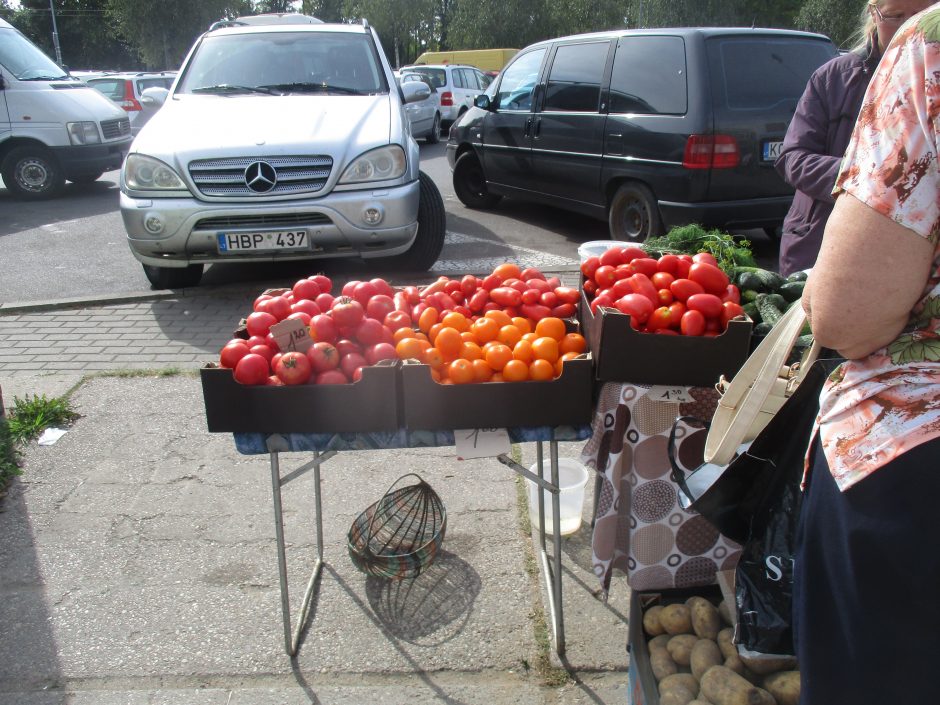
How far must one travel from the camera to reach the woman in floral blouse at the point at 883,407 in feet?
3.96

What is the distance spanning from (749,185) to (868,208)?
5121 mm

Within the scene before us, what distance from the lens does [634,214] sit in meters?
6.64

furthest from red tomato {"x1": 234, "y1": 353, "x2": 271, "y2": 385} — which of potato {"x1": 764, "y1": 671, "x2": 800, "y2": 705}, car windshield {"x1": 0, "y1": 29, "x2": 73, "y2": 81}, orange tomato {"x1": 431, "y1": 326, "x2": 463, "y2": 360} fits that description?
car windshield {"x1": 0, "y1": 29, "x2": 73, "y2": 81}

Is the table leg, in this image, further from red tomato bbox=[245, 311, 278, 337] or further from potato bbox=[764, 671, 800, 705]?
potato bbox=[764, 671, 800, 705]

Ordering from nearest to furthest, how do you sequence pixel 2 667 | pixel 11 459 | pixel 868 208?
pixel 868 208 → pixel 2 667 → pixel 11 459

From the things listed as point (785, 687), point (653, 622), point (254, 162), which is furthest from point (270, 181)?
point (785, 687)

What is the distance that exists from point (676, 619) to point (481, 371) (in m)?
0.84

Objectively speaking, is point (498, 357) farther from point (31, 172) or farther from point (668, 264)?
point (31, 172)

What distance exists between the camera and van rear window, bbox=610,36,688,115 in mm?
6043

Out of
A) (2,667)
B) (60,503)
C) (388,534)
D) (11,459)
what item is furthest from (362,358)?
(11,459)

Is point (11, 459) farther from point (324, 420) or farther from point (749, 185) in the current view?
point (749, 185)

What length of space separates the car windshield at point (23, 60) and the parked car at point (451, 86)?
9.93 m

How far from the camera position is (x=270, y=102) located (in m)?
5.95

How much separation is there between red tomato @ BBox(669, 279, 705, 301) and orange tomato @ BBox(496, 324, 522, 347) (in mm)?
485
